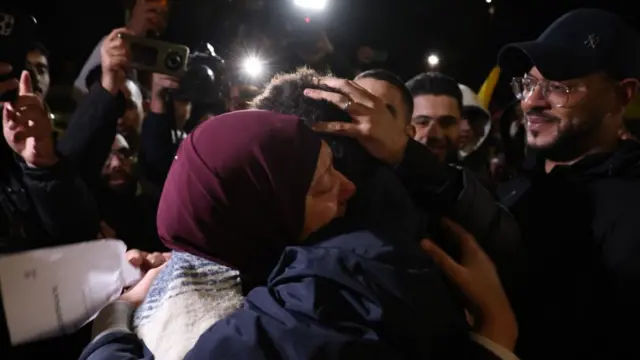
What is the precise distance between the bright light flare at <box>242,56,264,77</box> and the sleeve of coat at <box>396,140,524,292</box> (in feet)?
6.91

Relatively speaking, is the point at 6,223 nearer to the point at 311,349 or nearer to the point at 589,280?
the point at 311,349

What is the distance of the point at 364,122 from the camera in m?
1.22

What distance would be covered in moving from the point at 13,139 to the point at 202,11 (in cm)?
397

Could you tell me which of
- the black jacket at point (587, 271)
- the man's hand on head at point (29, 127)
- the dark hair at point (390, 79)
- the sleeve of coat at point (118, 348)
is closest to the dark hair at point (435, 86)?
the dark hair at point (390, 79)

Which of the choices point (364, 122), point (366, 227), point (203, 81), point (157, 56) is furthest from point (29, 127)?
point (366, 227)

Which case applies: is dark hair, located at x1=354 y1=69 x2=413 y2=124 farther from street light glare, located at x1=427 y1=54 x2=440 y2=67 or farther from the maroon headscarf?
street light glare, located at x1=427 y1=54 x2=440 y2=67

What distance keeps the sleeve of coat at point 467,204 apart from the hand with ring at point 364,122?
0.18 ft

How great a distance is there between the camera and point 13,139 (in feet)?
6.20

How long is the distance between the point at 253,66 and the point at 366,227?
2.50 metres

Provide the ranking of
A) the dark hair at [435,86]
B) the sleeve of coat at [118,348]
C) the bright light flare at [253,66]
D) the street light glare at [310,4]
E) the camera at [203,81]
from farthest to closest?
the street light glare at [310,4]
the bright light flare at [253,66]
the dark hair at [435,86]
the camera at [203,81]
the sleeve of coat at [118,348]

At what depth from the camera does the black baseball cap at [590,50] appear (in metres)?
1.58

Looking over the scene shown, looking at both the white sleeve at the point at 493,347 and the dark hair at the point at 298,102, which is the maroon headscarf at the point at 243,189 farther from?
the white sleeve at the point at 493,347

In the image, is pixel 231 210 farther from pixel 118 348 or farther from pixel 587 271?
pixel 587 271

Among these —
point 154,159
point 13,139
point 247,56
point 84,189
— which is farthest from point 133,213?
point 247,56
